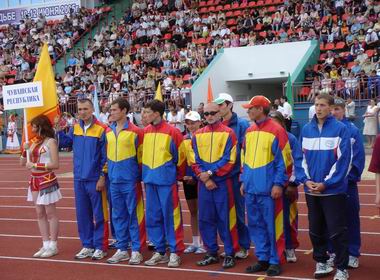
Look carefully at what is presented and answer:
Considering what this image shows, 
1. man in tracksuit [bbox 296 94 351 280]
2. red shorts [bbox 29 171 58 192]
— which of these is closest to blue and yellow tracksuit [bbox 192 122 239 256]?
man in tracksuit [bbox 296 94 351 280]

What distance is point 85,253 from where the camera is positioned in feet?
23.4

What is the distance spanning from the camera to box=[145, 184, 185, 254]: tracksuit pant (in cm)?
658

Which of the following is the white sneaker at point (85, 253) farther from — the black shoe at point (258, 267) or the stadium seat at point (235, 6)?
the stadium seat at point (235, 6)

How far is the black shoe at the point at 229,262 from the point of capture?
6375mm

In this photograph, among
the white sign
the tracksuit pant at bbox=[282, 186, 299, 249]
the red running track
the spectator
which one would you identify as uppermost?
the white sign

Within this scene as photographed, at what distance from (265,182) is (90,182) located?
2.17m

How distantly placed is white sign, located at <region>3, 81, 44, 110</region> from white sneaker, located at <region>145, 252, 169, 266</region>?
2549 mm

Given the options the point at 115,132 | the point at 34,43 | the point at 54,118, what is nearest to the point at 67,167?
the point at 54,118

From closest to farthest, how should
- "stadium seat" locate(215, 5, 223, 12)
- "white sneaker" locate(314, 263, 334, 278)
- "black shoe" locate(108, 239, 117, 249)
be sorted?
"white sneaker" locate(314, 263, 334, 278) < "black shoe" locate(108, 239, 117, 249) < "stadium seat" locate(215, 5, 223, 12)

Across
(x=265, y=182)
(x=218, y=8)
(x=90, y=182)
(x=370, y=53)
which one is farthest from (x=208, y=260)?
(x=218, y=8)

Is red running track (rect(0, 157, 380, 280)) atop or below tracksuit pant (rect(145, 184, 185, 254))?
below

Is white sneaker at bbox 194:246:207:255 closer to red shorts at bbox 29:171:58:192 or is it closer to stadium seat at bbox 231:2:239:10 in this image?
red shorts at bbox 29:171:58:192

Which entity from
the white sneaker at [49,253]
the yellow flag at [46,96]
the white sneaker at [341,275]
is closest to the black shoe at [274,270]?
the white sneaker at [341,275]

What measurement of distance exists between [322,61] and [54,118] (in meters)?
16.5
